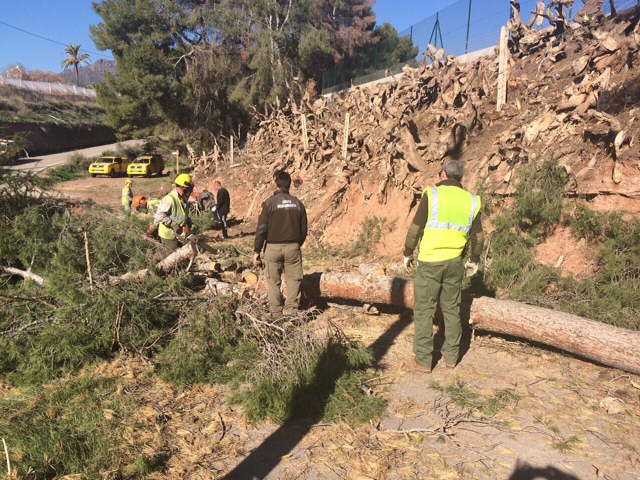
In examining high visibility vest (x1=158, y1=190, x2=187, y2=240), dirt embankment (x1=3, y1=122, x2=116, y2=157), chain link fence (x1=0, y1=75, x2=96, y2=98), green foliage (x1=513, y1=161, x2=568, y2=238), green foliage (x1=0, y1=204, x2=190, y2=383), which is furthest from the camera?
chain link fence (x1=0, y1=75, x2=96, y2=98)

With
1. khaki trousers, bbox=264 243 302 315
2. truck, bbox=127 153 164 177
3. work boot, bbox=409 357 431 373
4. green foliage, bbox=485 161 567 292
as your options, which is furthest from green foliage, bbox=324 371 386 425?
truck, bbox=127 153 164 177

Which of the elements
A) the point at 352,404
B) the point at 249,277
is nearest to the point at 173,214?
the point at 249,277

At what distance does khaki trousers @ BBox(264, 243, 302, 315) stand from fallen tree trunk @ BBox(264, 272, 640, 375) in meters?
0.77

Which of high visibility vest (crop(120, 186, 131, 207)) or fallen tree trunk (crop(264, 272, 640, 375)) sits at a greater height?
high visibility vest (crop(120, 186, 131, 207))

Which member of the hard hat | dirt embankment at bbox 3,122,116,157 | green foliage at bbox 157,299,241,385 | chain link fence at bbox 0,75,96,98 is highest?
chain link fence at bbox 0,75,96,98

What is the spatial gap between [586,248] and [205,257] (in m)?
5.67

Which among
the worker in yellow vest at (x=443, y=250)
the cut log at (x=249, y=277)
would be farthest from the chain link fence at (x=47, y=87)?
the worker in yellow vest at (x=443, y=250)

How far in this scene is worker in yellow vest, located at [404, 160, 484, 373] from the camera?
13.6ft

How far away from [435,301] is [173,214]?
12.4 ft

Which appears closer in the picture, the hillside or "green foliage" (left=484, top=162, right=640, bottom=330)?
the hillside

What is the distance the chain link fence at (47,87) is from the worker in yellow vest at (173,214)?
47.8 meters

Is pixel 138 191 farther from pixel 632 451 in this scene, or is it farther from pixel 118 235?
pixel 632 451

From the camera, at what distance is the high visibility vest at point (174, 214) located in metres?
6.07

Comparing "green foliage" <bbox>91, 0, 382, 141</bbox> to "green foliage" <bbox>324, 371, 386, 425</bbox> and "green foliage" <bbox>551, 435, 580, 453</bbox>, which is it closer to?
"green foliage" <bbox>324, 371, 386, 425</bbox>
